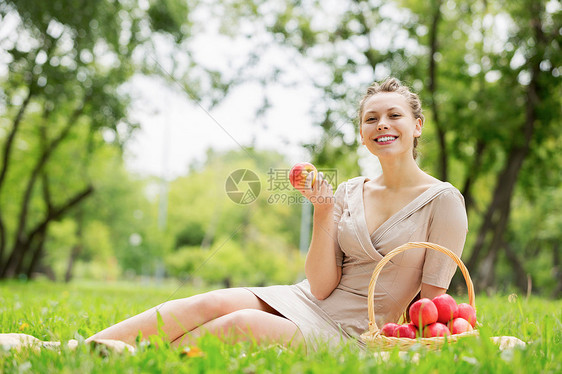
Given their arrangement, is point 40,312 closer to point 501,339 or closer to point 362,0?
point 501,339

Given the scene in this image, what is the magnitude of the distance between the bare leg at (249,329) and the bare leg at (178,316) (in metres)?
0.05

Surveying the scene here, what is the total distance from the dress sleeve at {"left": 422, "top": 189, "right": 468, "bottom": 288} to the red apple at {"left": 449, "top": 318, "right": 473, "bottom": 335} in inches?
7.9

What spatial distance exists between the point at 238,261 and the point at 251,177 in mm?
22318

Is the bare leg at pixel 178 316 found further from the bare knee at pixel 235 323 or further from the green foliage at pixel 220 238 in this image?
the green foliage at pixel 220 238

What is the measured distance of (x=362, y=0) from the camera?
10500mm

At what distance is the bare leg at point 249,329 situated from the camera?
237 centimetres

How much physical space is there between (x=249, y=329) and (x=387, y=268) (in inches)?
32.9

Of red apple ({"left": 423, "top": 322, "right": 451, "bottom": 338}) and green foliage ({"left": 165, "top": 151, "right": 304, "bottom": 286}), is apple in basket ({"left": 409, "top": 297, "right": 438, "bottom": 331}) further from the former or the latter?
green foliage ({"left": 165, "top": 151, "right": 304, "bottom": 286})

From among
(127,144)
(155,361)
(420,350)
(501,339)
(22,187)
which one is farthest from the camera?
(22,187)

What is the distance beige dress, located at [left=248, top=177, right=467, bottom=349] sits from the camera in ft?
8.79

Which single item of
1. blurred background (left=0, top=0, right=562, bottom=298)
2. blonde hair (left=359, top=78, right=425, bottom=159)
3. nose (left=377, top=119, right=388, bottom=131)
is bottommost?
nose (left=377, top=119, right=388, bottom=131)

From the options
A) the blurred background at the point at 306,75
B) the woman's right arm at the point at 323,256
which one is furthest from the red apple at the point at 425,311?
the blurred background at the point at 306,75

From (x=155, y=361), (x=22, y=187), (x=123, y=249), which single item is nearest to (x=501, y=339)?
(x=155, y=361)

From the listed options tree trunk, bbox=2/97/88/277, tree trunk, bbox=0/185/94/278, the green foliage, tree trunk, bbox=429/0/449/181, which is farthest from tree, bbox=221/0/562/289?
the green foliage
